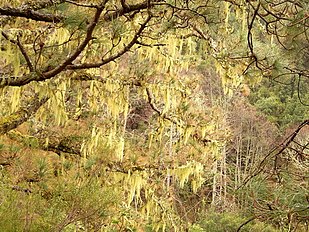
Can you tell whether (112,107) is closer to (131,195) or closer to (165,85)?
(165,85)

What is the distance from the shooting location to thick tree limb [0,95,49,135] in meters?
3.33

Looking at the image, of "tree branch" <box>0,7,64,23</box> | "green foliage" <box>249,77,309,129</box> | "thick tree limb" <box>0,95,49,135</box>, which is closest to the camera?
"tree branch" <box>0,7,64,23</box>

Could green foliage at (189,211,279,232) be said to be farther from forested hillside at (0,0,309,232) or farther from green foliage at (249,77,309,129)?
green foliage at (249,77,309,129)

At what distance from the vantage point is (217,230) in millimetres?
8492

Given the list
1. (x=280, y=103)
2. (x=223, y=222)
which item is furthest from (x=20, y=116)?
(x=280, y=103)

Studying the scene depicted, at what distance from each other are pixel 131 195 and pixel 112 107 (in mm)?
753

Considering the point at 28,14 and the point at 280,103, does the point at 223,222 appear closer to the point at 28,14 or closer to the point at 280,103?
the point at 280,103

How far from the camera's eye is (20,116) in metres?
3.46

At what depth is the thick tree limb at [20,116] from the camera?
3334mm

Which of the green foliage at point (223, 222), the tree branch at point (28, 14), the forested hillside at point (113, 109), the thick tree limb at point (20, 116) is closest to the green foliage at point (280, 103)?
the green foliage at point (223, 222)

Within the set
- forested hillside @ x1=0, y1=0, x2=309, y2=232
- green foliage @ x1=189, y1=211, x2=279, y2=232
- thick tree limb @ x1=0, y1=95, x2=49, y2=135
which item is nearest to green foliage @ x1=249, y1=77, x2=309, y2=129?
green foliage @ x1=189, y1=211, x2=279, y2=232

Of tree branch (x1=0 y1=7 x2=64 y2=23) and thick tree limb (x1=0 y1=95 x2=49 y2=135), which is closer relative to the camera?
tree branch (x1=0 y1=7 x2=64 y2=23)

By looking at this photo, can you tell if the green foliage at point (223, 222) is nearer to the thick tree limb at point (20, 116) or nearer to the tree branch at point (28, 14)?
the thick tree limb at point (20, 116)

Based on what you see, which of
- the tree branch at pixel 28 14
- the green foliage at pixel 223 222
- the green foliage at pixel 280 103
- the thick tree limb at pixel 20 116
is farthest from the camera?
the green foliage at pixel 280 103
